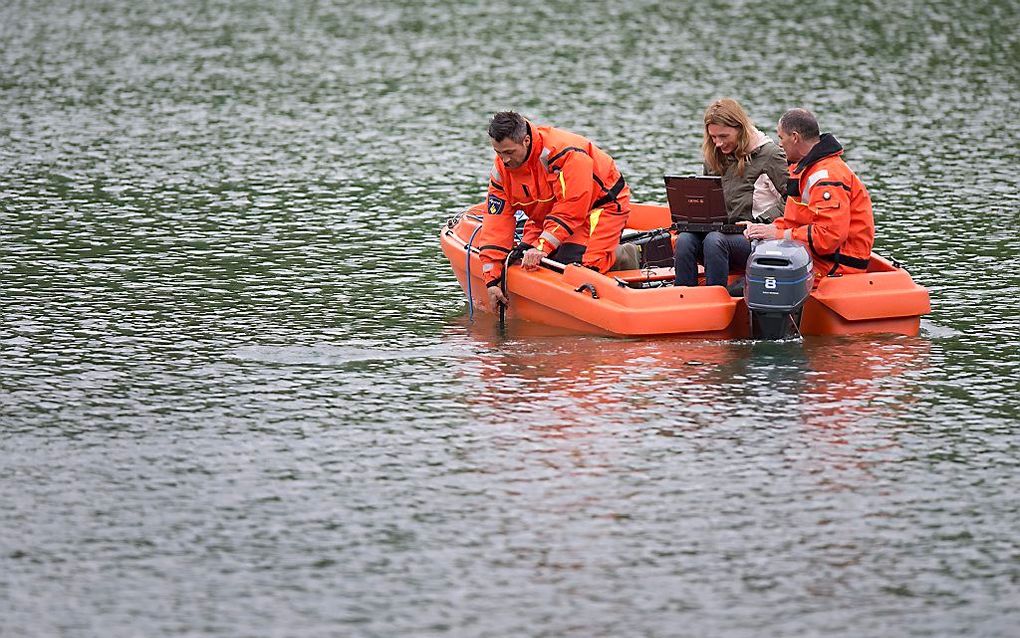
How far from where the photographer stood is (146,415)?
8961mm

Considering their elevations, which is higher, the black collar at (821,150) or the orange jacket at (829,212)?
the black collar at (821,150)

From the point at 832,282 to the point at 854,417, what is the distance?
141 centimetres

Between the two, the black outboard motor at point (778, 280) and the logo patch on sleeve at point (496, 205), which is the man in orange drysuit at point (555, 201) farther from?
the black outboard motor at point (778, 280)

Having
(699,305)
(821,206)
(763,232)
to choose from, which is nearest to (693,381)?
(699,305)

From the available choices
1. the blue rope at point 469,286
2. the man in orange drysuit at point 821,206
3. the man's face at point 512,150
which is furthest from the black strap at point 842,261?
the blue rope at point 469,286

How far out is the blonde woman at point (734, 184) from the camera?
10.1 meters

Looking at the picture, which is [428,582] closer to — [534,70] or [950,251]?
[950,251]

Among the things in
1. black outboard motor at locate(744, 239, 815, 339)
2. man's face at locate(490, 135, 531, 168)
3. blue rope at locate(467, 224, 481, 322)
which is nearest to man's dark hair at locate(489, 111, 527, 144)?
man's face at locate(490, 135, 531, 168)

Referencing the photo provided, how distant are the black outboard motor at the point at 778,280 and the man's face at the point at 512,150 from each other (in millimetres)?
1446

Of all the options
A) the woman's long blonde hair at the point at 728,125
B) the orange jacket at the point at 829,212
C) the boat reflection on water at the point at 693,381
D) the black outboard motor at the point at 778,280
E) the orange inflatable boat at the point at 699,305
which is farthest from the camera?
the woman's long blonde hair at the point at 728,125

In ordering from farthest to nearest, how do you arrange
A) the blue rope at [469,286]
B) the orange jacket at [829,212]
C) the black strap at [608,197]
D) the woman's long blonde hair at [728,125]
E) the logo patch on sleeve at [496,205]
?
the blue rope at [469,286] < the logo patch on sleeve at [496,205] < the black strap at [608,197] < the woman's long blonde hair at [728,125] < the orange jacket at [829,212]

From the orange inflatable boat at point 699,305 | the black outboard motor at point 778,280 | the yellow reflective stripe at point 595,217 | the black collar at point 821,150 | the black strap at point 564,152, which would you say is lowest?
the orange inflatable boat at point 699,305

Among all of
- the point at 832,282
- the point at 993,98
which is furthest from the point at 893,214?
the point at 993,98

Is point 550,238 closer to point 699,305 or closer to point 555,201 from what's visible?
point 555,201
